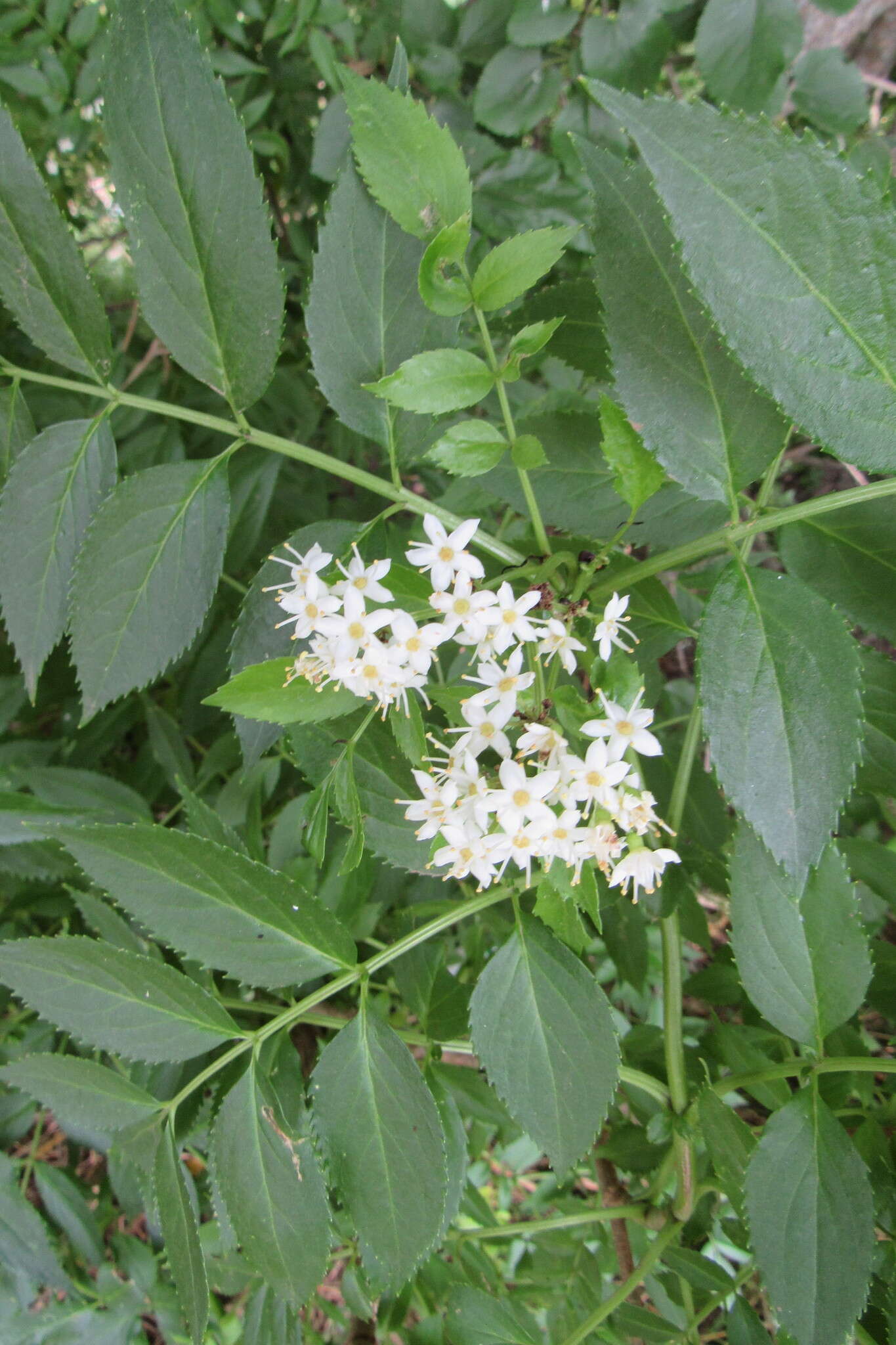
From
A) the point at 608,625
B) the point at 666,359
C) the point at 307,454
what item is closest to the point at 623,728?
the point at 608,625

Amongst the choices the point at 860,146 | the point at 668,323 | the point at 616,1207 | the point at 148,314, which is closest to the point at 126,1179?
the point at 616,1207

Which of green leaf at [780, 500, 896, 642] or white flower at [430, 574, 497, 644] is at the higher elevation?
green leaf at [780, 500, 896, 642]

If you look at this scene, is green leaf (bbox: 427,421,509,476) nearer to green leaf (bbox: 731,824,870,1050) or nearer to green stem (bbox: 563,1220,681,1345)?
green leaf (bbox: 731,824,870,1050)

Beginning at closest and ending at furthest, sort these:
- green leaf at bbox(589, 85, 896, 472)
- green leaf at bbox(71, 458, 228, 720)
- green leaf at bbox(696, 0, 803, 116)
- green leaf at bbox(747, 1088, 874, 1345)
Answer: green leaf at bbox(589, 85, 896, 472)
green leaf at bbox(747, 1088, 874, 1345)
green leaf at bbox(71, 458, 228, 720)
green leaf at bbox(696, 0, 803, 116)

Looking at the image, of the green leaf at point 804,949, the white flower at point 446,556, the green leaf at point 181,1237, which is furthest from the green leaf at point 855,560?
the green leaf at point 181,1237

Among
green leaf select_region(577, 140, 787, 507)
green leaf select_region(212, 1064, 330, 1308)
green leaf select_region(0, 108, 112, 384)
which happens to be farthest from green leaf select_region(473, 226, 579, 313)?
green leaf select_region(212, 1064, 330, 1308)

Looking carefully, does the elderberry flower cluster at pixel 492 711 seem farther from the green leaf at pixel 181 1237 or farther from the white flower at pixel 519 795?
the green leaf at pixel 181 1237
